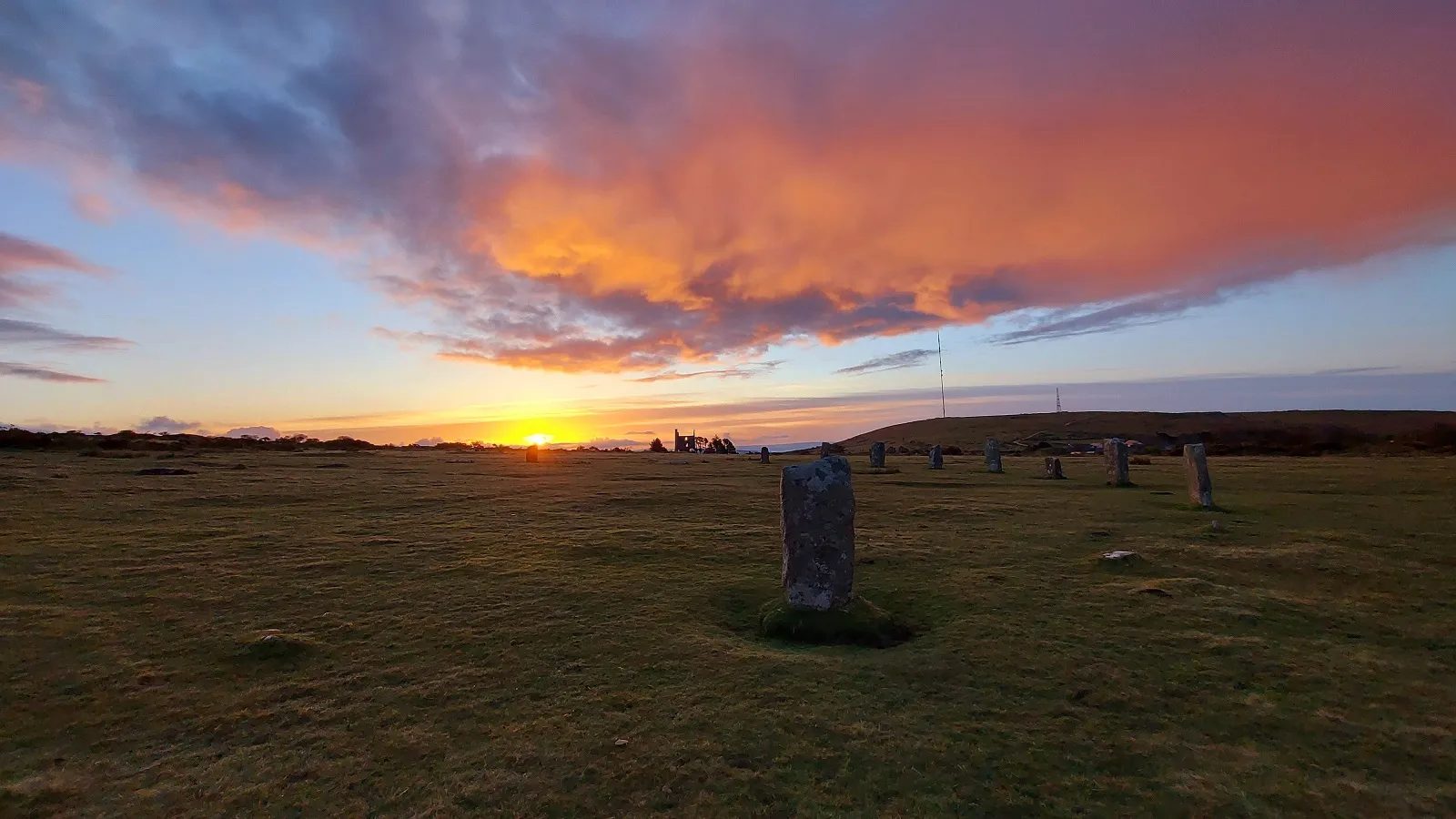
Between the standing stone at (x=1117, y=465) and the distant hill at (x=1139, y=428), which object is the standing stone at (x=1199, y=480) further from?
the distant hill at (x=1139, y=428)

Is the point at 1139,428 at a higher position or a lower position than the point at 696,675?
higher

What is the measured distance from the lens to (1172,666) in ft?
20.4

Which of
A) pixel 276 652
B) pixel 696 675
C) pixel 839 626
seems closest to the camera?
pixel 696 675

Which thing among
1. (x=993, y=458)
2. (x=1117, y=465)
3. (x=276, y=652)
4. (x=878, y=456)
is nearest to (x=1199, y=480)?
(x=1117, y=465)

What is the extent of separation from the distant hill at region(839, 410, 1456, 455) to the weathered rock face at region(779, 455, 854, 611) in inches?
1837

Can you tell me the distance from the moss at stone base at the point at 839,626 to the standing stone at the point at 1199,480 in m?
11.8

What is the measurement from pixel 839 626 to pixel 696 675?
6.80 feet

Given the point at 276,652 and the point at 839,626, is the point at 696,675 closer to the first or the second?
the point at 839,626

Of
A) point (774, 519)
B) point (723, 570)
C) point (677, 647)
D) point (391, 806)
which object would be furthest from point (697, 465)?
point (391, 806)

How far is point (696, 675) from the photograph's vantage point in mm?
6039

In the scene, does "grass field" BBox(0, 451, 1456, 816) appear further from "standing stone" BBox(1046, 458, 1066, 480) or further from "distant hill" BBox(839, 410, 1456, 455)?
"distant hill" BBox(839, 410, 1456, 455)

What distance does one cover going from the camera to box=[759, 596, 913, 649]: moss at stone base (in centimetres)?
726

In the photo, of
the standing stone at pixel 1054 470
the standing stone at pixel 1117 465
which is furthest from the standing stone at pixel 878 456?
the standing stone at pixel 1117 465

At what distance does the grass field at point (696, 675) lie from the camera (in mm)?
4301
